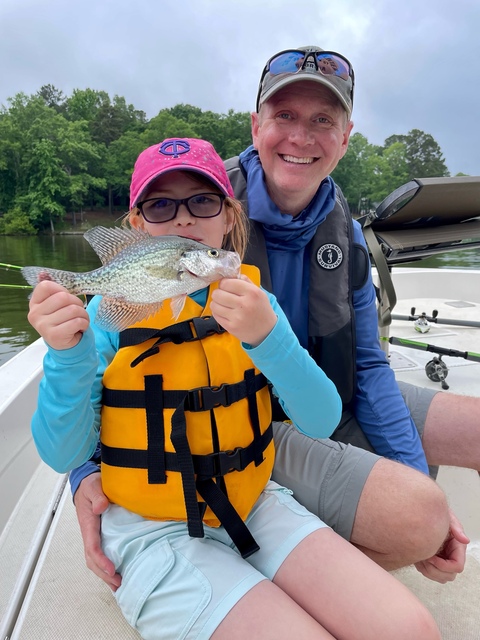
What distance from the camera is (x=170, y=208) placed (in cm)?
175

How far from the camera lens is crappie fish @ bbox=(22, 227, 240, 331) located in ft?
4.24

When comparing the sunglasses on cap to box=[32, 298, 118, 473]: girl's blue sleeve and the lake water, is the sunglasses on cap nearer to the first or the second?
box=[32, 298, 118, 473]: girl's blue sleeve

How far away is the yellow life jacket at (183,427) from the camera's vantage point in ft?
5.10

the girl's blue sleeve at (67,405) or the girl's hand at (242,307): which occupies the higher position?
the girl's hand at (242,307)

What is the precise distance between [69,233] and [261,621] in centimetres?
4380

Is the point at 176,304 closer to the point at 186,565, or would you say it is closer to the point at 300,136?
the point at 186,565

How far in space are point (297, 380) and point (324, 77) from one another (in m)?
1.51

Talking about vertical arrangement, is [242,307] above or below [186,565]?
above

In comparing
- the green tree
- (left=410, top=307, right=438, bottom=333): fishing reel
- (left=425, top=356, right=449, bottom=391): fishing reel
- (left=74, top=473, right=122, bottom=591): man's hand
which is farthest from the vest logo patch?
the green tree

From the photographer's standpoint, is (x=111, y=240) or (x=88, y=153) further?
(x=88, y=153)

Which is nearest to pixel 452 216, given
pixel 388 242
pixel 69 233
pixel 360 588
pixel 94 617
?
pixel 388 242

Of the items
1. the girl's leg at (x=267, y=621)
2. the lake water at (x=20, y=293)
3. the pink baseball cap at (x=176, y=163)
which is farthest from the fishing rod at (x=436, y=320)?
the lake water at (x=20, y=293)

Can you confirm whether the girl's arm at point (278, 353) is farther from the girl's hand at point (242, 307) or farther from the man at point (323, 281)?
the man at point (323, 281)

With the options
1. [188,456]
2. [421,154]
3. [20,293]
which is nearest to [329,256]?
[188,456]
